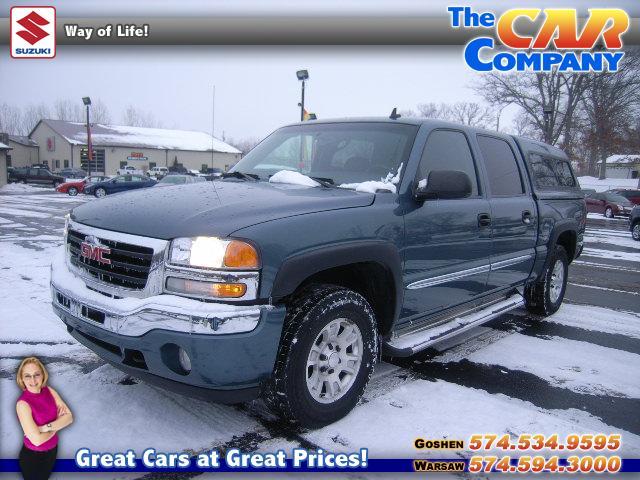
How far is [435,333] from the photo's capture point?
3.72 metres

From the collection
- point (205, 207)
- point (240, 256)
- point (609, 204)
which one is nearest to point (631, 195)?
point (609, 204)

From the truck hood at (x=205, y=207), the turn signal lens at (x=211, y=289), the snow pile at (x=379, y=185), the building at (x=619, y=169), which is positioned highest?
the building at (x=619, y=169)

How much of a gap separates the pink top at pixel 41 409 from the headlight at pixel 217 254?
0.90 meters

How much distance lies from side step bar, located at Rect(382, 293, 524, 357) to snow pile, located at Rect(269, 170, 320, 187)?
4.15 feet

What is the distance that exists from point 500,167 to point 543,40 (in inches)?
44.5

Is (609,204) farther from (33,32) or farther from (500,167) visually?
(33,32)

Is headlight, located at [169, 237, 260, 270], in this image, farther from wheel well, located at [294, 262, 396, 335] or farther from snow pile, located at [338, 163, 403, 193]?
snow pile, located at [338, 163, 403, 193]

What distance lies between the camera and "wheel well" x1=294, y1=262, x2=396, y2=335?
3.24m

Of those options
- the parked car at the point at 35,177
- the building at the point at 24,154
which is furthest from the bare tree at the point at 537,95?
the building at the point at 24,154

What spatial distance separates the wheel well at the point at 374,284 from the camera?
10.6 feet

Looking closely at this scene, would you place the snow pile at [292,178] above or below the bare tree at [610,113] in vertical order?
below

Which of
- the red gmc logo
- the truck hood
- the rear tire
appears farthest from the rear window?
the red gmc logo

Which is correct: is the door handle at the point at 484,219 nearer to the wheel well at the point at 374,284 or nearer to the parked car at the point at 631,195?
the wheel well at the point at 374,284

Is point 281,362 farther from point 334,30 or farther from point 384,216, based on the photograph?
point 334,30
